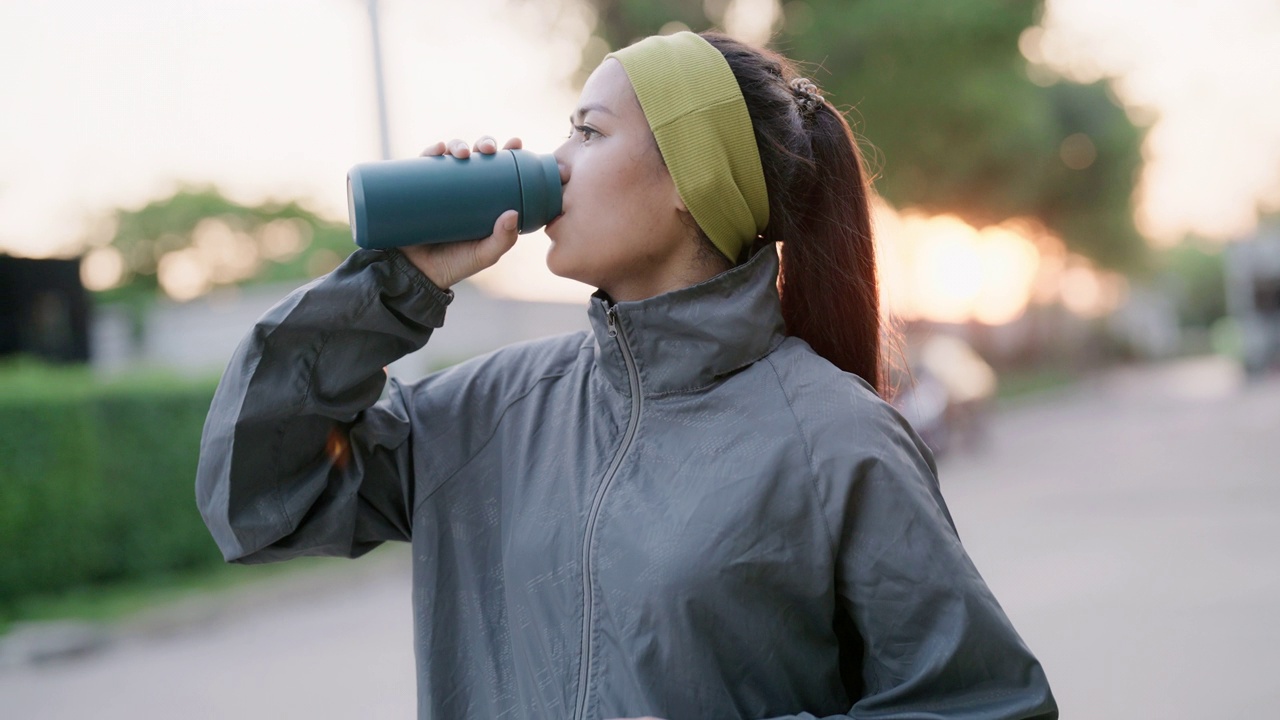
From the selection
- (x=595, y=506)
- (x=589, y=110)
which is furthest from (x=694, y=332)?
(x=589, y=110)

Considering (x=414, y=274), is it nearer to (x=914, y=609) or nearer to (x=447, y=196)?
(x=447, y=196)

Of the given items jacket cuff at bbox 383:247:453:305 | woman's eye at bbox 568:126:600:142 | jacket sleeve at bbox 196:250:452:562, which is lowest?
jacket sleeve at bbox 196:250:452:562

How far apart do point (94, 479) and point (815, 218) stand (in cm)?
831

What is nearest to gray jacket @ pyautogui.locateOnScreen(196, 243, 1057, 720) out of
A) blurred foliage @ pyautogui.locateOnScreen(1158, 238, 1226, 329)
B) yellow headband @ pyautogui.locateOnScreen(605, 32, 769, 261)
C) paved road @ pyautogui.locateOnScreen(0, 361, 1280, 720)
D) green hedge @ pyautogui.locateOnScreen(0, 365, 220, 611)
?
Result: yellow headband @ pyautogui.locateOnScreen(605, 32, 769, 261)

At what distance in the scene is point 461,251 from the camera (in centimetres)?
170

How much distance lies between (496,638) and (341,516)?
32 cm

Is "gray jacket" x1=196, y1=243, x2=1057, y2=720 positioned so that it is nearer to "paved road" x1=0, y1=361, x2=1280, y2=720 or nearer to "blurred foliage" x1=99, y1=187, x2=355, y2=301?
"paved road" x1=0, y1=361, x2=1280, y2=720

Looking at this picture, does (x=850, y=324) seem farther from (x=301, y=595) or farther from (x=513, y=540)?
(x=301, y=595)

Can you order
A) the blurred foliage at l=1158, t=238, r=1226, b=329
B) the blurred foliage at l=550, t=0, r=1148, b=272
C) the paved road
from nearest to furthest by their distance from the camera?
the paved road < the blurred foliage at l=550, t=0, r=1148, b=272 < the blurred foliage at l=1158, t=238, r=1226, b=329

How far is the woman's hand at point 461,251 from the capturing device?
5.49ft

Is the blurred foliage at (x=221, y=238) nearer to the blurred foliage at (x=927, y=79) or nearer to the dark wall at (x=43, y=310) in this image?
the dark wall at (x=43, y=310)

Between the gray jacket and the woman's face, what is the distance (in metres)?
0.08

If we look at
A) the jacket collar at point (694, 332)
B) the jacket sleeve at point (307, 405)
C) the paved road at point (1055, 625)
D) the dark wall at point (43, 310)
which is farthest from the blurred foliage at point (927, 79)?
the dark wall at point (43, 310)

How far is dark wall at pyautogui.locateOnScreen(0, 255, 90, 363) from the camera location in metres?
17.6
